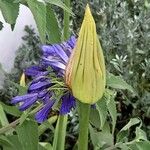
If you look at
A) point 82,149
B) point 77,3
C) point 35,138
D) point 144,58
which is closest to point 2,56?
point 77,3

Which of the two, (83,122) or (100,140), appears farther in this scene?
(100,140)

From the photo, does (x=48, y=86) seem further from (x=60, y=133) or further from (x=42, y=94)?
(x=60, y=133)

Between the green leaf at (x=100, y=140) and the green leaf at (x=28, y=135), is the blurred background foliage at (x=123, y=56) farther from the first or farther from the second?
the green leaf at (x=28, y=135)

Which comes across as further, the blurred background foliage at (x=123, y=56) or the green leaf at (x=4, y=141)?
the blurred background foliage at (x=123, y=56)

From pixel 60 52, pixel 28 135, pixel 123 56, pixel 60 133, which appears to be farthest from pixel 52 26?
pixel 123 56

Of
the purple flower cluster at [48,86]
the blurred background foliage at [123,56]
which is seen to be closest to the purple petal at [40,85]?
the purple flower cluster at [48,86]

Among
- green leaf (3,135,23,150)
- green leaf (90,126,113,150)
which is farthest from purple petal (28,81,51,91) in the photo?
green leaf (90,126,113,150)
